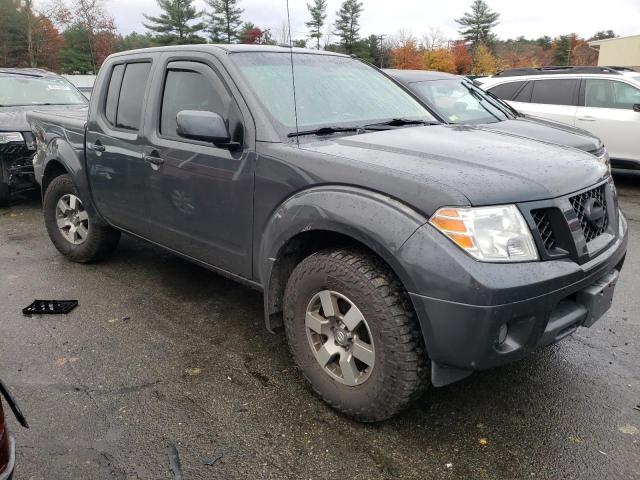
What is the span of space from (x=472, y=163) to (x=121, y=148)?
103 inches

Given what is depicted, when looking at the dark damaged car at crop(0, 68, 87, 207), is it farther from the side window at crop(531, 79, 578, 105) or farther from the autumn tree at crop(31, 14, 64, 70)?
the autumn tree at crop(31, 14, 64, 70)

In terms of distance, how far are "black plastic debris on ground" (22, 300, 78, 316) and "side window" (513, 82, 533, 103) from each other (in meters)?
7.91

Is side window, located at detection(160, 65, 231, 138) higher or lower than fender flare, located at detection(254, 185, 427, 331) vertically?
higher

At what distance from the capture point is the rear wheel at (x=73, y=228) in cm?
478

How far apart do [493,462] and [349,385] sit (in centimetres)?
73

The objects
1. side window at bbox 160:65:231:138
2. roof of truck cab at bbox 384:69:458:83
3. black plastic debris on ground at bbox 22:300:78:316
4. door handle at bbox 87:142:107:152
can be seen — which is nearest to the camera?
side window at bbox 160:65:231:138

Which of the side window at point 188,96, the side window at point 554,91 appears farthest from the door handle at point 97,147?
the side window at point 554,91

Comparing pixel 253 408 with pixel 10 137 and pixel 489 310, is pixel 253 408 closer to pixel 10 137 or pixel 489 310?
pixel 489 310

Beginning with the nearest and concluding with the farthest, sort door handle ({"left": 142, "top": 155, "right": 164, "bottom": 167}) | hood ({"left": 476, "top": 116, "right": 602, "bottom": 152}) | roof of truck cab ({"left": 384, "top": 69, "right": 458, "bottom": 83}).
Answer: door handle ({"left": 142, "top": 155, "right": 164, "bottom": 167})
hood ({"left": 476, "top": 116, "right": 602, "bottom": 152})
roof of truck cab ({"left": 384, "top": 69, "right": 458, "bottom": 83})

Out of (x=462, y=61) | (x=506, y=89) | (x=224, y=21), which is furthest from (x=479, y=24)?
(x=506, y=89)

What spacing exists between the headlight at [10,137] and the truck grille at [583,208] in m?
7.00

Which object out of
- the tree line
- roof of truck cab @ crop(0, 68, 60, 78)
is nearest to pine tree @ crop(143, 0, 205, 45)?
the tree line

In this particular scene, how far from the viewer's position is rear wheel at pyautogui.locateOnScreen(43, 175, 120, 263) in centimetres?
478

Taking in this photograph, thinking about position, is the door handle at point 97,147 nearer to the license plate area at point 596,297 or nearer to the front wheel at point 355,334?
the front wheel at point 355,334
